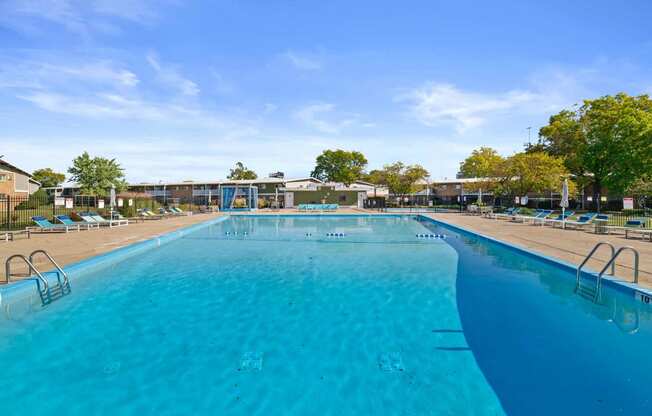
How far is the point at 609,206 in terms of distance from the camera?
34.0 m

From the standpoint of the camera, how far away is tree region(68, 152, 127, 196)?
1335 inches

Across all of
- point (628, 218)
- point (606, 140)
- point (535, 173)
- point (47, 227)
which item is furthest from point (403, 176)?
point (47, 227)

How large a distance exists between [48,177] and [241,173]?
3450 cm

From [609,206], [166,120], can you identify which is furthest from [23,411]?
[609,206]

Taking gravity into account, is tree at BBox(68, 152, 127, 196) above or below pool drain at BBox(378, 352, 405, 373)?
above

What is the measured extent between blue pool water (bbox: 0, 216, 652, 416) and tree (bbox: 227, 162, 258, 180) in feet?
207

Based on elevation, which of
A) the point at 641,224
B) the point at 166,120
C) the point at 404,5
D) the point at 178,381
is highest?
the point at 404,5

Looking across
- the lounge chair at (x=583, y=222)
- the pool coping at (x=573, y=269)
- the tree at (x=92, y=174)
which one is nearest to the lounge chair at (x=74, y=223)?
the pool coping at (x=573, y=269)

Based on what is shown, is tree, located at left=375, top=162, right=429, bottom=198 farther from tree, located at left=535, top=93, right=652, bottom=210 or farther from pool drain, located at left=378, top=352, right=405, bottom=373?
pool drain, located at left=378, top=352, right=405, bottom=373

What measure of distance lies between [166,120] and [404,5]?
59.2 ft

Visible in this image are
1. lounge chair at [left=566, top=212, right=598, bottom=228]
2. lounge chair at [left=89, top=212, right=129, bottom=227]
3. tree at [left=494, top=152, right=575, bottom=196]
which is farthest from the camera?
tree at [left=494, top=152, right=575, bottom=196]

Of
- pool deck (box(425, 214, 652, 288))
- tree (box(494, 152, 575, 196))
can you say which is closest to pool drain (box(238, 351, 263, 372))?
pool deck (box(425, 214, 652, 288))

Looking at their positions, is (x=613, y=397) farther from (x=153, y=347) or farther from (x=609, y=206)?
(x=609, y=206)

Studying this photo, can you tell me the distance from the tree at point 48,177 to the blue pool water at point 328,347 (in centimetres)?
6989
